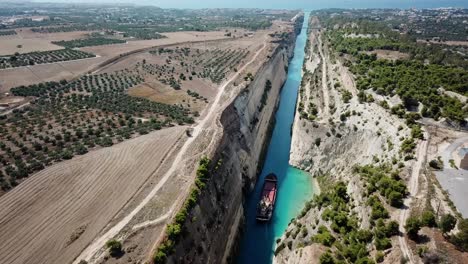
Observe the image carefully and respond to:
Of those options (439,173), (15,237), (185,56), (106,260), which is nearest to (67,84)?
(185,56)

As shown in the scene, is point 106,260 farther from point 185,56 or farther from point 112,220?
point 185,56

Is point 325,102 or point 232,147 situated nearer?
point 232,147

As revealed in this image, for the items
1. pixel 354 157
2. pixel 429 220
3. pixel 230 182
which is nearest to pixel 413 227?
pixel 429 220

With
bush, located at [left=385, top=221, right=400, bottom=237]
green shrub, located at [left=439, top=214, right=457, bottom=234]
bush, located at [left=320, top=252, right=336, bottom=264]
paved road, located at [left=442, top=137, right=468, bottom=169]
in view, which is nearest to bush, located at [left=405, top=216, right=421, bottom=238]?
bush, located at [left=385, top=221, right=400, bottom=237]

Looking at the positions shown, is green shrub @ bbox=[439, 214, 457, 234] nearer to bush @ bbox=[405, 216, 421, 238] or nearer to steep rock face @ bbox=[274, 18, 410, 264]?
bush @ bbox=[405, 216, 421, 238]

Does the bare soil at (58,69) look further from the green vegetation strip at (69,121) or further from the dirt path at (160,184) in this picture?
the dirt path at (160,184)

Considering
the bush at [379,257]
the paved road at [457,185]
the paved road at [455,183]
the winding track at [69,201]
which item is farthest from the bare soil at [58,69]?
the paved road at [457,185]
